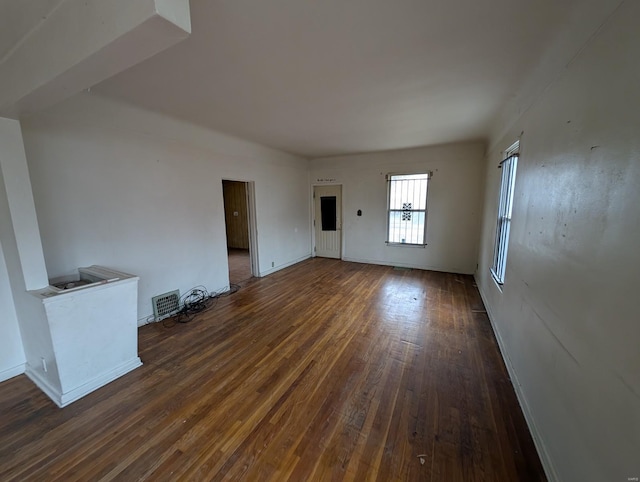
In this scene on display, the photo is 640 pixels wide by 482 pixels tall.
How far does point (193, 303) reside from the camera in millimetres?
3748

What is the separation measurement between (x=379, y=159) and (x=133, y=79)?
15.5ft

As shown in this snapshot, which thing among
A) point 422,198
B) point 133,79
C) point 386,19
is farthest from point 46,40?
point 422,198

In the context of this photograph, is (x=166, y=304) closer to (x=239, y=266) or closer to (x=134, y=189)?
(x=134, y=189)

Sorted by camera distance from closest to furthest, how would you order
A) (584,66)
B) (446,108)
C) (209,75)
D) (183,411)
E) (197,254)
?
(584,66)
(183,411)
(209,75)
(446,108)
(197,254)

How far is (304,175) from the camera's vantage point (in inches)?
255

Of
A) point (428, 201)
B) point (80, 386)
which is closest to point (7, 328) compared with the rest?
point (80, 386)

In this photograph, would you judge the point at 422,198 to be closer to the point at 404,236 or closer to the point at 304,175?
the point at 404,236

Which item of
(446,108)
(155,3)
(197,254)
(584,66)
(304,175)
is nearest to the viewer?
A: (155,3)

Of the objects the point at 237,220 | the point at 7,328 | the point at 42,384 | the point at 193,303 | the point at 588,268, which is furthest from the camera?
the point at 237,220

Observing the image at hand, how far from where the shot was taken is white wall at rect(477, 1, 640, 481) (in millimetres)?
917

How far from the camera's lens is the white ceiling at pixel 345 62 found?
1.47 meters

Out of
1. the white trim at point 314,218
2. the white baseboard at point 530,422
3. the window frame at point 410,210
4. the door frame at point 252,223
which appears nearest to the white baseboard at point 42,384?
the door frame at point 252,223

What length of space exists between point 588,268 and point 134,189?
4.09 m

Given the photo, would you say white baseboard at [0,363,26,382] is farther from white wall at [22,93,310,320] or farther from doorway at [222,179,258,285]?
doorway at [222,179,258,285]
